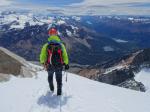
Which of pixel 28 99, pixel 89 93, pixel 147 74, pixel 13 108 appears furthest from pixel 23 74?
pixel 147 74

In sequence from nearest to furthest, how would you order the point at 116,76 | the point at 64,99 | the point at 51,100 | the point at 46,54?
the point at 51,100
the point at 64,99
the point at 46,54
the point at 116,76

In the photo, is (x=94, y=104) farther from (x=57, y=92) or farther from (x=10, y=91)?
(x=10, y=91)

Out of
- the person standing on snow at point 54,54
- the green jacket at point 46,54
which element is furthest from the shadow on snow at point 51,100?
the green jacket at point 46,54

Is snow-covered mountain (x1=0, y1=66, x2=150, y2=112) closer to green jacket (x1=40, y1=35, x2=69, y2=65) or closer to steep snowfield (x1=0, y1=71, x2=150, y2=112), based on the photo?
steep snowfield (x1=0, y1=71, x2=150, y2=112)

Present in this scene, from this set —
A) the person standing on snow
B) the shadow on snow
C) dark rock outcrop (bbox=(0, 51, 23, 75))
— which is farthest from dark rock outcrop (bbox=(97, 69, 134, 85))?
the person standing on snow

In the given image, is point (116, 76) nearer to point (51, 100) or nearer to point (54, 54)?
point (54, 54)

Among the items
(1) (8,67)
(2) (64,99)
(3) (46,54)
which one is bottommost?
(2) (64,99)

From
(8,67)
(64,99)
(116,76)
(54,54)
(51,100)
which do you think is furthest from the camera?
(116,76)

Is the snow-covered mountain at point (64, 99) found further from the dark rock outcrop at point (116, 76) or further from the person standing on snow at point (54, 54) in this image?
the dark rock outcrop at point (116, 76)

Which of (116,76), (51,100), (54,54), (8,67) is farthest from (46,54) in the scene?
(116,76)
